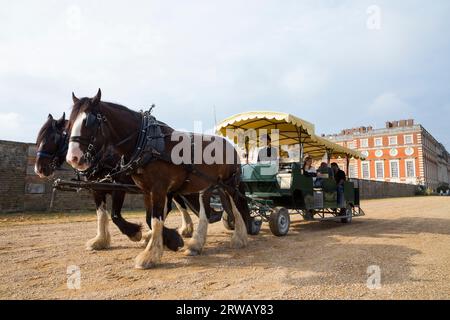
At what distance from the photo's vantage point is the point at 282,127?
8227 mm

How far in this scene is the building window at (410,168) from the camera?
58.7m

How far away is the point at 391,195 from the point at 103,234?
1534 inches

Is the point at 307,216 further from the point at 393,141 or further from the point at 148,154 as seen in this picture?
the point at 393,141

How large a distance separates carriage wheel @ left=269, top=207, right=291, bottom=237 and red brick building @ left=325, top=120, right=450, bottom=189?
2088 inches

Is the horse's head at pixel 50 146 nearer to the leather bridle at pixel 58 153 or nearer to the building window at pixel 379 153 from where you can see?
the leather bridle at pixel 58 153

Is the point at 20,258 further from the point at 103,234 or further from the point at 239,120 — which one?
the point at 239,120

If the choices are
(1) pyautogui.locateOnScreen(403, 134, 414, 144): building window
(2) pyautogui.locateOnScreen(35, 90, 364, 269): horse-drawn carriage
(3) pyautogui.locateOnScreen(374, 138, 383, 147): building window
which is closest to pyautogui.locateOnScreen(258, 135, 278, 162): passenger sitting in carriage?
(2) pyautogui.locateOnScreen(35, 90, 364, 269): horse-drawn carriage

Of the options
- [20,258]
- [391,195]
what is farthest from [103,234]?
[391,195]

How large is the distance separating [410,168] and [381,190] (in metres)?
30.2

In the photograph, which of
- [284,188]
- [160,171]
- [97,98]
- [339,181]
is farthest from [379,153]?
[97,98]

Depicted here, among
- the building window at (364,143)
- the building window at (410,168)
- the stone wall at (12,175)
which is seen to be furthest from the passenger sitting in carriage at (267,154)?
the building window at (364,143)

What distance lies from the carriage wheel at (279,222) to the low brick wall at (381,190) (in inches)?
892

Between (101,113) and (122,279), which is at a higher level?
(101,113)
